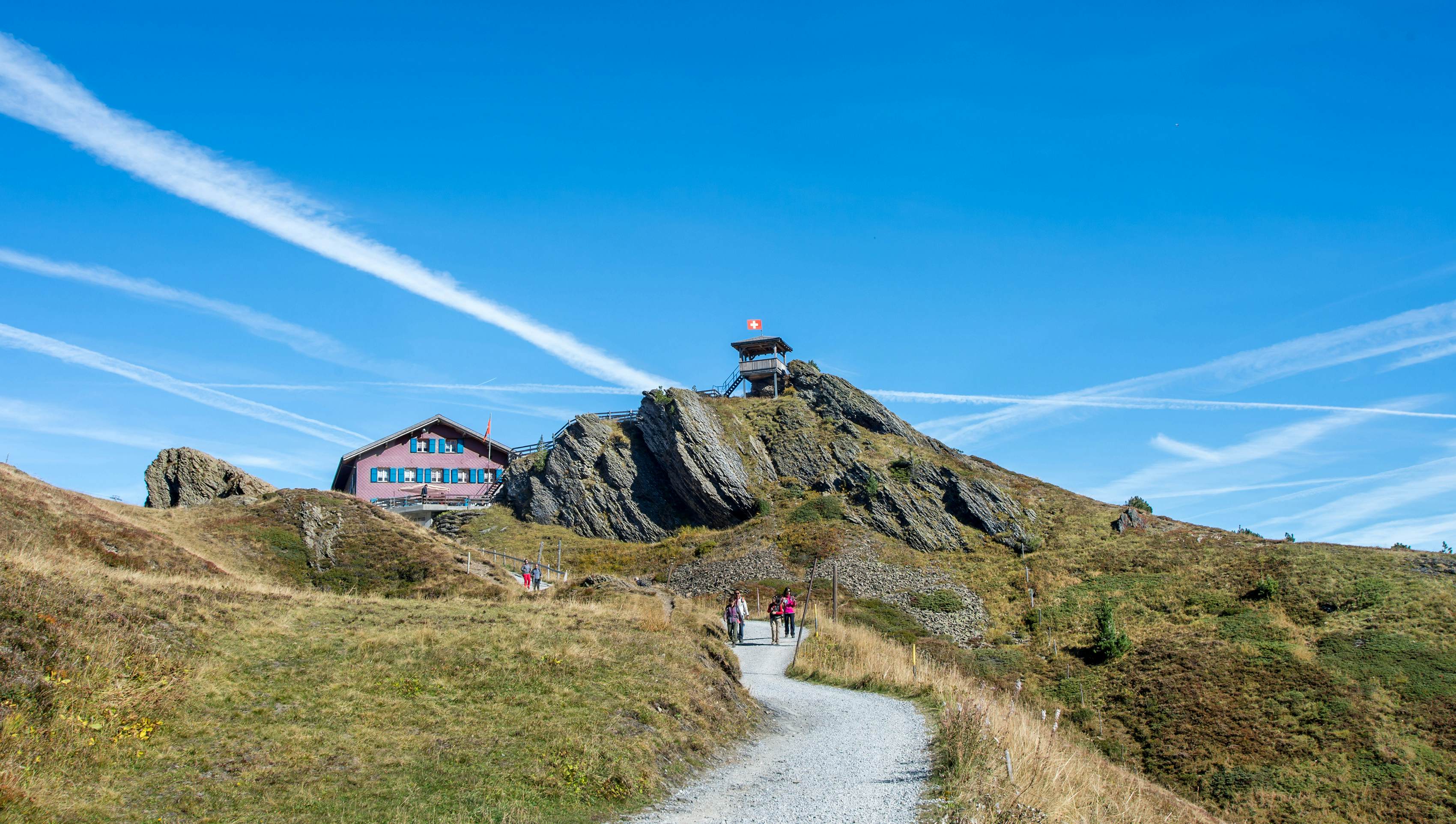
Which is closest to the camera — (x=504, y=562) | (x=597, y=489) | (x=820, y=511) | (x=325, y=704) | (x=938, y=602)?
(x=325, y=704)

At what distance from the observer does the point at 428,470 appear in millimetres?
78312

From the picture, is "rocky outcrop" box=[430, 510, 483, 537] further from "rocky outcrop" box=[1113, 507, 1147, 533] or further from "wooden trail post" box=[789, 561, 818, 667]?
"rocky outcrop" box=[1113, 507, 1147, 533]

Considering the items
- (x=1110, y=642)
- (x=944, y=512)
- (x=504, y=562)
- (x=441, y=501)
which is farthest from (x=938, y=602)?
(x=441, y=501)

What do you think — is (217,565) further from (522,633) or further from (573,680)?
(573,680)

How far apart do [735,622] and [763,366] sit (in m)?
56.0

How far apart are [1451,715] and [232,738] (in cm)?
3943

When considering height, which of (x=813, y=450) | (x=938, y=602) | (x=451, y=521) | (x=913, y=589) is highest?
(x=813, y=450)

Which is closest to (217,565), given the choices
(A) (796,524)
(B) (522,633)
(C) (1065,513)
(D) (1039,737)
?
(B) (522,633)

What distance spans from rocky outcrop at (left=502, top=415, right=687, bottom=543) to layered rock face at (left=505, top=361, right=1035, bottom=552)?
92mm

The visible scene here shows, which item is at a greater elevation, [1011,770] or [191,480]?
[191,480]

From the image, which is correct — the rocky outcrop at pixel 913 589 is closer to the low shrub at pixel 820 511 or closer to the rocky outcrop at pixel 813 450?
the low shrub at pixel 820 511

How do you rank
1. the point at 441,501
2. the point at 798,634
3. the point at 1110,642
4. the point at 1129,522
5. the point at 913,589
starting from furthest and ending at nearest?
1. the point at 441,501
2. the point at 1129,522
3. the point at 913,589
4. the point at 1110,642
5. the point at 798,634

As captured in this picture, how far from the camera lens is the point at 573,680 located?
15.5 m

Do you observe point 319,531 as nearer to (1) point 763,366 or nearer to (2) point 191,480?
(2) point 191,480
